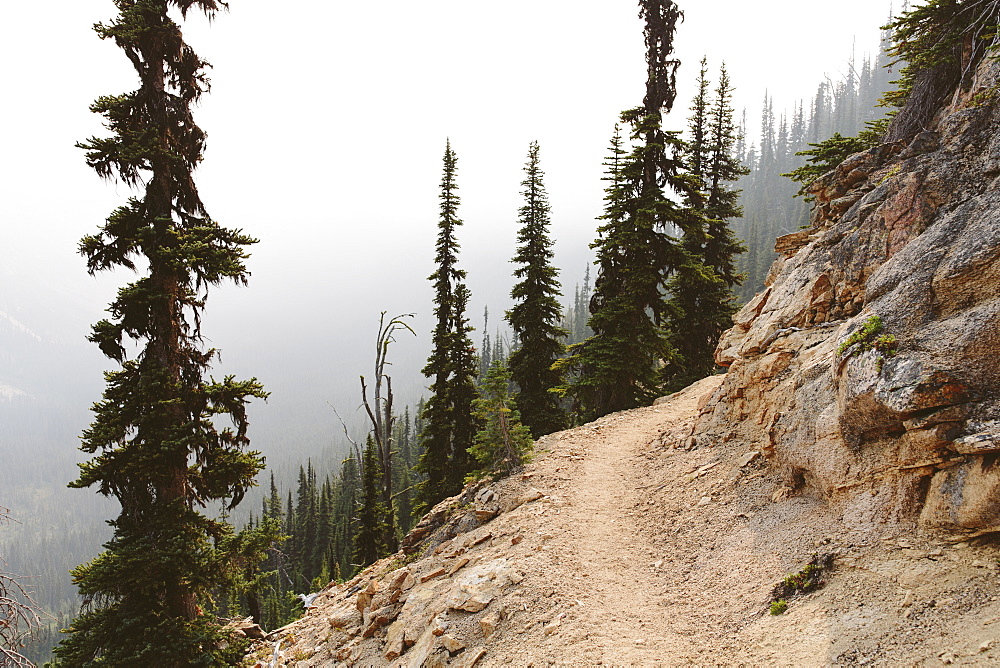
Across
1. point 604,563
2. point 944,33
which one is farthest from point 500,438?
point 944,33

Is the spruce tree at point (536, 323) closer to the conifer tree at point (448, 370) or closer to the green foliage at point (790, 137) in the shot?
the conifer tree at point (448, 370)

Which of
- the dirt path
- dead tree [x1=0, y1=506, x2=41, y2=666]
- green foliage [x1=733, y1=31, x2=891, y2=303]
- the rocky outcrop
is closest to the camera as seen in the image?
dead tree [x1=0, y1=506, x2=41, y2=666]

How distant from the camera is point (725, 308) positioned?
945 inches

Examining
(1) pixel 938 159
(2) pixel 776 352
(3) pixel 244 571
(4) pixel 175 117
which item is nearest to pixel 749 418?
(2) pixel 776 352

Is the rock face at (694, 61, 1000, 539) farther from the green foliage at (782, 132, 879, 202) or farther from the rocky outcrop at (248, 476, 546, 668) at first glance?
the rocky outcrop at (248, 476, 546, 668)

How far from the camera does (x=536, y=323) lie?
24.2 m

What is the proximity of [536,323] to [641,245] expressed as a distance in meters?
8.13

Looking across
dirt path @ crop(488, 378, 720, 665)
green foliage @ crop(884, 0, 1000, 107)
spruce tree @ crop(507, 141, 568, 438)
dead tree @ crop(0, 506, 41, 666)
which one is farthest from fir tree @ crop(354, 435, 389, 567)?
green foliage @ crop(884, 0, 1000, 107)

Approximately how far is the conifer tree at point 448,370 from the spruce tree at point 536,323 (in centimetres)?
248

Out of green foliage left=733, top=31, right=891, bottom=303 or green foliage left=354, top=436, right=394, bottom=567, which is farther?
green foliage left=733, top=31, right=891, bottom=303

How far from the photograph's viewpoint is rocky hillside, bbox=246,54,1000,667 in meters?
5.31

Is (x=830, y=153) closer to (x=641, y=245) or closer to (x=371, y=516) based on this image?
(x=641, y=245)

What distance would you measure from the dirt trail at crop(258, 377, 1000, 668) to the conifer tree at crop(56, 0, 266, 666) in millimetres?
3553

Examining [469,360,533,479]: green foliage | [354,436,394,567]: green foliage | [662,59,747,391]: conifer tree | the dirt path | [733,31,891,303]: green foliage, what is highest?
[733,31,891,303]: green foliage
